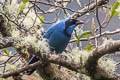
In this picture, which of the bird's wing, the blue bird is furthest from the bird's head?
the bird's wing

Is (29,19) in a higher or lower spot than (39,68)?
higher

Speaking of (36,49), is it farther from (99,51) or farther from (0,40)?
(99,51)

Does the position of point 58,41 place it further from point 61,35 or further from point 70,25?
point 70,25

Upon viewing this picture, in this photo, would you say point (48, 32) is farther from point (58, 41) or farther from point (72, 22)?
point (72, 22)

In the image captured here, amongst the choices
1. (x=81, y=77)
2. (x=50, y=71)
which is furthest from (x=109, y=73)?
(x=50, y=71)

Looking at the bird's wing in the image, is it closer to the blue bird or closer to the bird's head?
the blue bird

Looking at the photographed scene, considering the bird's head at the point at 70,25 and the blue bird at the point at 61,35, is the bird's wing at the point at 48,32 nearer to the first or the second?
the blue bird at the point at 61,35

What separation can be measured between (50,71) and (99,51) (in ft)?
2.43

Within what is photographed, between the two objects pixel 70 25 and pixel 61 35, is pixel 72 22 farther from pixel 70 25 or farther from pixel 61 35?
pixel 61 35

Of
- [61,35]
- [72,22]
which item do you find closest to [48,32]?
[61,35]

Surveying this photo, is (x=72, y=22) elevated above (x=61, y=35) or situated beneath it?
elevated above

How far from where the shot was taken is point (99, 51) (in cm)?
121

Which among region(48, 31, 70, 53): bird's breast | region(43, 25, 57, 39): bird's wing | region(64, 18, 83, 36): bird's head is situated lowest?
region(48, 31, 70, 53): bird's breast

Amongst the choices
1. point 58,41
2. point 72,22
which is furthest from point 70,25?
point 58,41
